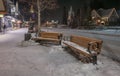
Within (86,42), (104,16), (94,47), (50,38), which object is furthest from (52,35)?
(104,16)

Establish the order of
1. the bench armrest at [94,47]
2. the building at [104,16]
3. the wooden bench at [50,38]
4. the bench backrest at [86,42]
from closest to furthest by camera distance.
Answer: the bench armrest at [94,47] < the bench backrest at [86,42] < the wooden bench at [50,38] < the building at [104,16]

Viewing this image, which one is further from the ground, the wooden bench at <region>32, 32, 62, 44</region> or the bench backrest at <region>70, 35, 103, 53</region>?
the bench backrest at <region>70, 35, 103, 53</region>

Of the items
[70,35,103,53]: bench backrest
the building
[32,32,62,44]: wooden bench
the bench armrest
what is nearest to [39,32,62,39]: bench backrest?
[32,32,62,44]: wooden bench

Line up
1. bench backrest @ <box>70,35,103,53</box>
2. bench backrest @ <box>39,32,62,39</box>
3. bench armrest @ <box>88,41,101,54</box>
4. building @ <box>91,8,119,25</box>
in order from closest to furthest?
bench armrest @ <box>88,41,101,54</box> → bench backrest @ <box>70,35,103,53</box> → bench backrest @ <box>39,32,62,39</box> → building @ <box>91,8,119,25</box>

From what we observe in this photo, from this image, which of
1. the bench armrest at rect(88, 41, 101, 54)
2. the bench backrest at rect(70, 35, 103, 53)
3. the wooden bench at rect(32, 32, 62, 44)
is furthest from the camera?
the wooden bench at rect(32, 32, 62, 44)

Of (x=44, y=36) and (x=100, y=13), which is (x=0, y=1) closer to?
(x=44, y=36)

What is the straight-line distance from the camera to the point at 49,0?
35250 millimetres

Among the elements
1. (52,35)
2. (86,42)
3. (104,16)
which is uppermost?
(104,16)

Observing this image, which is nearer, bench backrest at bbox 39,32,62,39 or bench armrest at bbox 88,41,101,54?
bench armrest at bbox 88,41,101,54

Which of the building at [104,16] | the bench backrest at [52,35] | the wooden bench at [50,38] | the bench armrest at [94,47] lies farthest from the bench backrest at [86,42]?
the building at [104,16]

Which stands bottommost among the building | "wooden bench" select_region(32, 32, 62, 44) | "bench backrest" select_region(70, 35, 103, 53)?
"wooden bench" select_region(32, 32, 62, 44)

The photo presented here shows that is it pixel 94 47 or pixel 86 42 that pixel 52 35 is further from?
pixel 94 47

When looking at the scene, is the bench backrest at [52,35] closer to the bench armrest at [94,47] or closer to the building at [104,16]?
the bench armrest at [94,47]

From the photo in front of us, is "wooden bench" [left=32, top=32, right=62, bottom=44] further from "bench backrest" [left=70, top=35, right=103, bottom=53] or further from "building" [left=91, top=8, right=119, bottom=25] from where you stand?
"building" [left=91, top=8, right=119, bottom=25]
